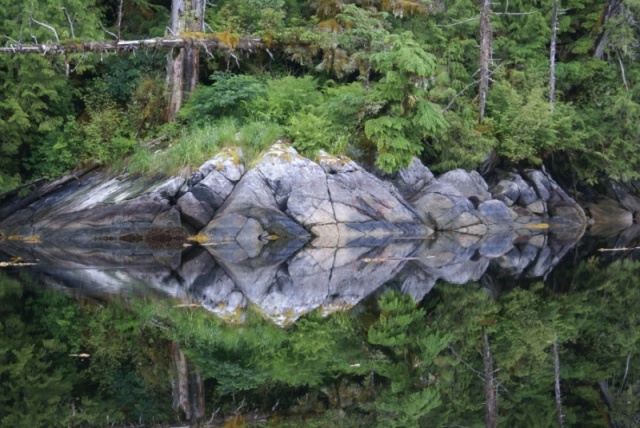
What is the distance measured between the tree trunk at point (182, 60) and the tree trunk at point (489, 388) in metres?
17.9

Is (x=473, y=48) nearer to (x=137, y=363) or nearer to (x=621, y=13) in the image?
(x=621, y=13)

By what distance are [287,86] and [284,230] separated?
548cm

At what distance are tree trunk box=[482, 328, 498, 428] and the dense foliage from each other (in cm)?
7

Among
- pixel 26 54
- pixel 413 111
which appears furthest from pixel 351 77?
pixel 26 54

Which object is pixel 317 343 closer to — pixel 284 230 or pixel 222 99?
pixel 284 230

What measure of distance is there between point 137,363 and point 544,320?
5937mm

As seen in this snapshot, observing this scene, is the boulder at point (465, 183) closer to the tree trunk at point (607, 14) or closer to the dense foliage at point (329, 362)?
the tree trunk at point (607, 14)

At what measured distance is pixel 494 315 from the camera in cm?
1311

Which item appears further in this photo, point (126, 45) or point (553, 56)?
point (553, 56)

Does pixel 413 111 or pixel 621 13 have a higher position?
pixel 621 13

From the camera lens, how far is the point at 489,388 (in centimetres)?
958

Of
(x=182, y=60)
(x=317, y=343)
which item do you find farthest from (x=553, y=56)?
(x=317, y=343)

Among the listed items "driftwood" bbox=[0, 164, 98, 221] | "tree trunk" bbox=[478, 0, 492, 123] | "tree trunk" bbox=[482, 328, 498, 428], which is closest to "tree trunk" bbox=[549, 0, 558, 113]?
"tree trunk" bbox=[478, 0, 492, 123]

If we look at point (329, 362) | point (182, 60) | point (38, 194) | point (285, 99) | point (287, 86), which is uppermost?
point (329, 362)
